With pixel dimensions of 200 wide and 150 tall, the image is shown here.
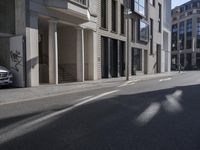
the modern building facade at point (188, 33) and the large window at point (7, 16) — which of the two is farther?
the modern building facade at point (188, 33)

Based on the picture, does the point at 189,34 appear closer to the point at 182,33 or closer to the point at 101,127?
the point at 182,33

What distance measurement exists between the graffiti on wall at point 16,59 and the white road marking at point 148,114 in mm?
9561

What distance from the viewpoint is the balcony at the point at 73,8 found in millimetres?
19484

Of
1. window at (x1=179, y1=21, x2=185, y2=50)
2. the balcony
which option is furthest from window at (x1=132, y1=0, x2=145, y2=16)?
window at (x1=179, y1=21, x2=185, y2=50)

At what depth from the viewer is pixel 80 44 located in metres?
24.0

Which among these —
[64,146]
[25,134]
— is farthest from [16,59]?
[64,146]

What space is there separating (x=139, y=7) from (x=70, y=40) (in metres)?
15.6

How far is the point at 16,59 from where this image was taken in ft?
58.6

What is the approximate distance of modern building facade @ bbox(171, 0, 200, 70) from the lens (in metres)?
98.9

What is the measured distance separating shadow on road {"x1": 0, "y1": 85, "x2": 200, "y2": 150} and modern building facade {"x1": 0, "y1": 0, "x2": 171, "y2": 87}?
9.26m

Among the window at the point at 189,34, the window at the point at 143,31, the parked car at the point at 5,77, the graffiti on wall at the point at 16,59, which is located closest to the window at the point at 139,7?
the window at the point at 143,31

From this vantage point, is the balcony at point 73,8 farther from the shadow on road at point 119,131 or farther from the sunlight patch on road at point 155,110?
the shadow on road at point 119,131

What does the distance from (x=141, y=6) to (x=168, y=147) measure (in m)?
35.3

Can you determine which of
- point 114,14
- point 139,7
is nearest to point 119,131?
point 114,14
